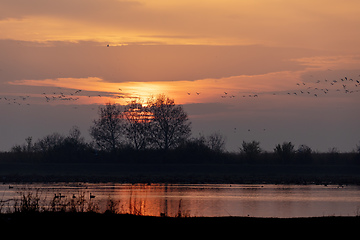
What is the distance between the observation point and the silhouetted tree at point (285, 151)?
7600cm

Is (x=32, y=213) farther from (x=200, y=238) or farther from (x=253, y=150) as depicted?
(x=253, y=150)

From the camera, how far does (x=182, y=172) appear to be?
71.1 meters

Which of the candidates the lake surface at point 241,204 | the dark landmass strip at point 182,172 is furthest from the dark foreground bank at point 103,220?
the dark landmass strip at point 182,172

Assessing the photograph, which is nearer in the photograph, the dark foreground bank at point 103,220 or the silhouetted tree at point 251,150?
the dark foreground bank at point 103,220

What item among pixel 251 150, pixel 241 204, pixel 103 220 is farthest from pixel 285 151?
pixel 103 220

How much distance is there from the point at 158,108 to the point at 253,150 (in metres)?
15.7

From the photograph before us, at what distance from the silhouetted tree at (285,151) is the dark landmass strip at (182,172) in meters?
3.43

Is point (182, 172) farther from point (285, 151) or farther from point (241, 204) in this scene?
point (241, 204)

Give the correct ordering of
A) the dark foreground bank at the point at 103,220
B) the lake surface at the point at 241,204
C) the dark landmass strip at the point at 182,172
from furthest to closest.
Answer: the dark landmass strip at the point at 182,172
the lake surface at the point at 241,204
the dark foreground bank at the point at 103,220

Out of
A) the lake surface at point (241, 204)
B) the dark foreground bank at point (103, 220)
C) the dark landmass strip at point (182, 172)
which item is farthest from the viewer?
the dark landmass strip at point (182, 172)

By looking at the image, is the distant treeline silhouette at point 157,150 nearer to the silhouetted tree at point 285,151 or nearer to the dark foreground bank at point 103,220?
the silhouetted tree at point 285,151

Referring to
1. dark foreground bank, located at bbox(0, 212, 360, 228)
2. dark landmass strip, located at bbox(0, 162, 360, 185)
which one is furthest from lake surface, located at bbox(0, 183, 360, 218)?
dark landmass strip, located at bbox(0, 162, 360, 185)

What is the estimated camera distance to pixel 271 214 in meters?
29.7

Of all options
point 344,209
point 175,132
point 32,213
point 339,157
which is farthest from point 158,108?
point 32,213
